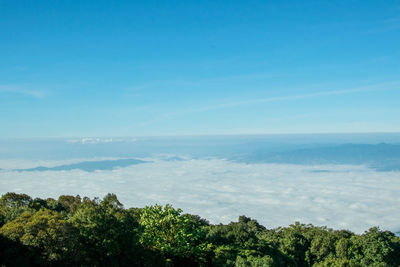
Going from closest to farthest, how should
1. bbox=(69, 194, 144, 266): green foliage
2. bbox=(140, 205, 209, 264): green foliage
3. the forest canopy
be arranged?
the forest canopy → bbox=(69, 194, 144, 266): green foliage → bbox=(140, 205, 209, 264): green foliage

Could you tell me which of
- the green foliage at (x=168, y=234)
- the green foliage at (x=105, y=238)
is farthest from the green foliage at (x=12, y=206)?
the green foliage at (x=168, y=234)

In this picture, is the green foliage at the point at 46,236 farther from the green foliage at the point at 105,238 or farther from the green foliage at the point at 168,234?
the green foliage at the point at 168,234

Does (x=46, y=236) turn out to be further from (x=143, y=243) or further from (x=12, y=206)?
(x=12, y=206)

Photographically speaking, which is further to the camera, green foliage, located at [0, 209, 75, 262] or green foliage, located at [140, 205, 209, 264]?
green foliage, located at [140, 205, 209, 264]

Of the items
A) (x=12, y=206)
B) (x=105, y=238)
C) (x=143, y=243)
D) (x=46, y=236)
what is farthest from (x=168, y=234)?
(x=12, y=206)

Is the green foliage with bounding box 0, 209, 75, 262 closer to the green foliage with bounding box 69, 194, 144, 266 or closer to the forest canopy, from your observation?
the forest canopy

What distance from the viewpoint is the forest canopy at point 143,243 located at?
1911 cm

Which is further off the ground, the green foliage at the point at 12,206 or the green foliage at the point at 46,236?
the green foliage at the point at 46,236

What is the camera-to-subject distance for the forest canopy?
19.1 meters

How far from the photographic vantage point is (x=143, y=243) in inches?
955

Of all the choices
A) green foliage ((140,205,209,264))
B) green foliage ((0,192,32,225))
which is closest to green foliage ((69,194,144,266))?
green foliage ((140,205,209,264))

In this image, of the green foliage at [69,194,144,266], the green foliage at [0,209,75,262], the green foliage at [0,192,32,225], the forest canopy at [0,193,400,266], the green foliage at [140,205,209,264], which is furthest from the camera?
the green foliage at [0,192,32,225]

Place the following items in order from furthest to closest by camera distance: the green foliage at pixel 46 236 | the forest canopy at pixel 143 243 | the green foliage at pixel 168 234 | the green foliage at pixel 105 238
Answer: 1. the green foliage at pixel 168 234
2. the green foliage at pixel 105 238
3. the forest canopy at pixel 143 243
4. the green foliage at pixel 46 236

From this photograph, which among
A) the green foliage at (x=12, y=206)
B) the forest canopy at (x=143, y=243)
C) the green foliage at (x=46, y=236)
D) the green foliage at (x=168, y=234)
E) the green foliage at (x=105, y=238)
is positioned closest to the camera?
the green foliage at (x=46, y=236)
